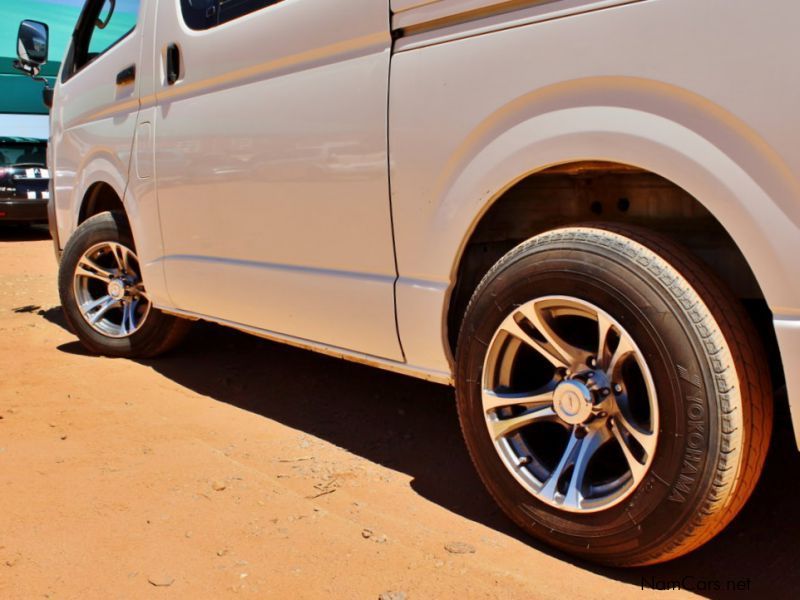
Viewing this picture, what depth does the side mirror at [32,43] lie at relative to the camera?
5070 millimetres

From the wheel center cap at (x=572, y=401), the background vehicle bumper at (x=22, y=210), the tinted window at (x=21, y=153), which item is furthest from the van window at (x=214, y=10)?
the tinted window at (x=21, y=153)

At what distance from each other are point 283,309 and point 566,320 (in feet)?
3.92

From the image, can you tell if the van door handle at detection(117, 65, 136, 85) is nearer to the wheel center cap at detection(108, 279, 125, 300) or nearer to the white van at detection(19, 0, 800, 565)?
the white van at detection(19, 0, 800, 565)

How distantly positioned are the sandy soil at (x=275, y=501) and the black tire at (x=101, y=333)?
0.24m

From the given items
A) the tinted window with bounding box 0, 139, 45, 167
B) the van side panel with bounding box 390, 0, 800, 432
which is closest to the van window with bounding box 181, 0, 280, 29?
the van side panel with bounding box 390, 0, 800, 432

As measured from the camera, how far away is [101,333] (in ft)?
14.9

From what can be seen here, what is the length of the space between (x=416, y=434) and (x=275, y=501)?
0.81 m

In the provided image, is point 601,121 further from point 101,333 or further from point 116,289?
point 101,333

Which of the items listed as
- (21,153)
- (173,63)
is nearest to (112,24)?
(173,63)

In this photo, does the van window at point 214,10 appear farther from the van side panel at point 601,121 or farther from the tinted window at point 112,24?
the van side panel at point 601,121

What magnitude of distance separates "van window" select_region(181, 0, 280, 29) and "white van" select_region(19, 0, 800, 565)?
20mm

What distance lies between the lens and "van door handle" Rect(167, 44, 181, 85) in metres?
3.64

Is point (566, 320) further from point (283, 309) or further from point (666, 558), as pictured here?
point (283, 309)

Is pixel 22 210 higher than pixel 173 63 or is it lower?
lower
